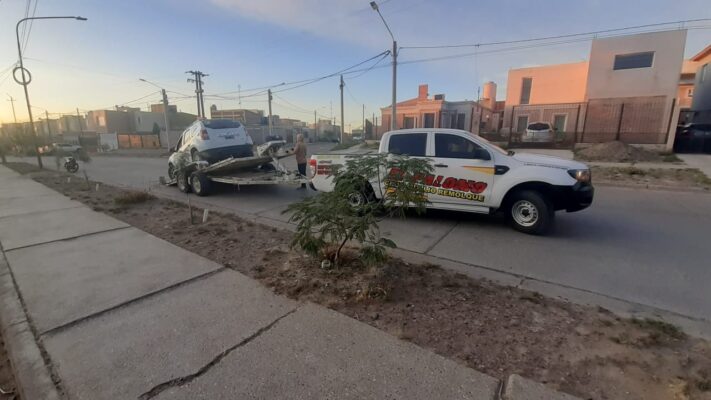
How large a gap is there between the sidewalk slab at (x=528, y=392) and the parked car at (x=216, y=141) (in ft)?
31.2

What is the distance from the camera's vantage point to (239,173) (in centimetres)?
1000

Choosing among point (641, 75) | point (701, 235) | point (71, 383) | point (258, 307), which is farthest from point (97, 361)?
point (641, 75)

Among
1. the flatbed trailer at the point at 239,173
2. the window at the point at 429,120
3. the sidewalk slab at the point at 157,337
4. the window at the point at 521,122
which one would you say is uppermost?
the window at the point at 429,120

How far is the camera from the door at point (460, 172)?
5.99 m

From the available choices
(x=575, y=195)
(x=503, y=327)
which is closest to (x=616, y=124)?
(x=575, y=195)

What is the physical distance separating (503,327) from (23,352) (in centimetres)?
412

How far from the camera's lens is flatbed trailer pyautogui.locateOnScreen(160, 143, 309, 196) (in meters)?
8.80

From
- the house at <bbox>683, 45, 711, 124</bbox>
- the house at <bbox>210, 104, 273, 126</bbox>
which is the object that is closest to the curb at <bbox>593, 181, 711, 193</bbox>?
the house at <bbox>683, 45, 711, 124</bbox>

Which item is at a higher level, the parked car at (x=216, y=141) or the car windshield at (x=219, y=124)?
the car windshield at (x=219, y=124)

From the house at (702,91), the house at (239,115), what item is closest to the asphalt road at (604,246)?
the house at (702,91)

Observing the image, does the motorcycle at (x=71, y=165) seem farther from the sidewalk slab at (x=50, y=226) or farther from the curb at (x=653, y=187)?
the curb at (x=653, y=187)

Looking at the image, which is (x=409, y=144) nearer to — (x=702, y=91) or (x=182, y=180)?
(x=182, y=180)

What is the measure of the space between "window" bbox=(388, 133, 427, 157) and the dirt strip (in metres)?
2.81

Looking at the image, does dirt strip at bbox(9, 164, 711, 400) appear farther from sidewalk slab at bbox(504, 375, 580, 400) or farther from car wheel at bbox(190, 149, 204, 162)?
car wheel at bbox(190, 149, 204, 162)
